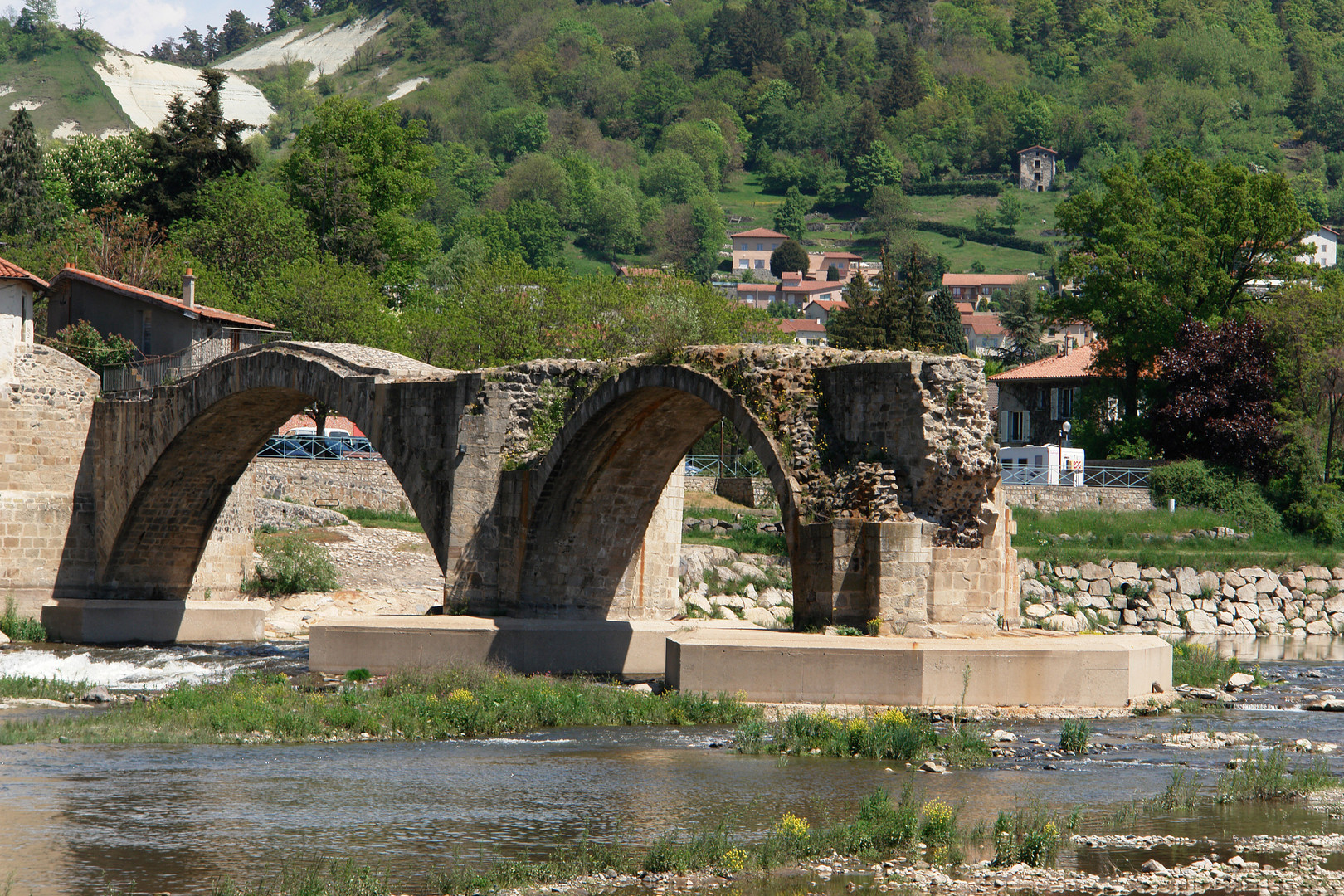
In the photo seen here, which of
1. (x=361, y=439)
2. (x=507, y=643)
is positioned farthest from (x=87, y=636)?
(x=361, y=439)

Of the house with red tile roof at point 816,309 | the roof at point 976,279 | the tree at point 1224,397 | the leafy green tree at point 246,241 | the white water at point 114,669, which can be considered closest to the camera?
the white water at point 114,669

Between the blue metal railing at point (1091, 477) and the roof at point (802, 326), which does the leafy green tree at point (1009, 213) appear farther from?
the blue metal railing at point (1091, 477)

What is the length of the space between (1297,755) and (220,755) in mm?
12850

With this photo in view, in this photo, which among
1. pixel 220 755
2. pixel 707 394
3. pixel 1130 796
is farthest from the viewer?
pixel 707 394

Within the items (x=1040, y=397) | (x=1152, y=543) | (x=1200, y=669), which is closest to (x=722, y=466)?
(x=1152, y=543)

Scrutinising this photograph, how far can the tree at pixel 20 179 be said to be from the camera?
5917 cm

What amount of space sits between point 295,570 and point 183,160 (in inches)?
1108

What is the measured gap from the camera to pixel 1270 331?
48.8 metres

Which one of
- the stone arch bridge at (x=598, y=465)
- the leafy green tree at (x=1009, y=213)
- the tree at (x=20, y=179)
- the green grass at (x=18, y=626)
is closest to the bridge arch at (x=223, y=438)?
the stone arch bridge at (x=598, y=465)

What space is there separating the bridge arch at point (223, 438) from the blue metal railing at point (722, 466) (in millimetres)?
16195

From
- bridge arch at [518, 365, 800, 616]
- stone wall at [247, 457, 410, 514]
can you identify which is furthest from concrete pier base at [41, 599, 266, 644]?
bridge arch at [518, 365, 800, 616]

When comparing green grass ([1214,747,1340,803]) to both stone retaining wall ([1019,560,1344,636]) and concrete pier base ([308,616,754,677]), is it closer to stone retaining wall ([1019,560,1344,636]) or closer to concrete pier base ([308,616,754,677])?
concrete pier base ([308,616,754,677])

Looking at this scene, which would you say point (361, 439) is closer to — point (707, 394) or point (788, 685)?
point (707, 394)

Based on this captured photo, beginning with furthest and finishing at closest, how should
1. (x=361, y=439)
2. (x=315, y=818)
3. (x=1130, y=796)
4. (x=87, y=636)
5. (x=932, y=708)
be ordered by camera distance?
(x=361, y=439) → (x=87, y=636) → (x=932, y=708) → (x=1130, y=796) → (x=315, y=818)
